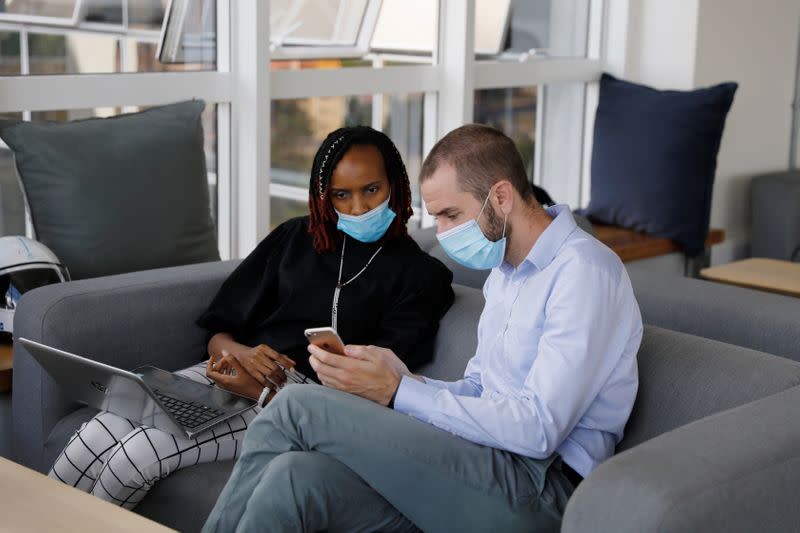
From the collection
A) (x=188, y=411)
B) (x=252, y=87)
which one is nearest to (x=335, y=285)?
(x=188, y=411)

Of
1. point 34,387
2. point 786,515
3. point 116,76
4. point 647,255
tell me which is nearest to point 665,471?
point 786,515

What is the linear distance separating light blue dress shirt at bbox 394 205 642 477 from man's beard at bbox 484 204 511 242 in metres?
0.07

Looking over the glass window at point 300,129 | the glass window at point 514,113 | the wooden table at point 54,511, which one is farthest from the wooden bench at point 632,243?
the wooden table at point 54,511

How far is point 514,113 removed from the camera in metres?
4.50

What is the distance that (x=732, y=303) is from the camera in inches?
100

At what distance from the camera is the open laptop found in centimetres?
212

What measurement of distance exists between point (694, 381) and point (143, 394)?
40.7 inches

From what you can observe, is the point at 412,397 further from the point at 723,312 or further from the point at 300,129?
the point at 300,129

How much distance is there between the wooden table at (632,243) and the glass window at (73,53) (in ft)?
6.40

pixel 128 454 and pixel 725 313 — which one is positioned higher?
pixel 725 313

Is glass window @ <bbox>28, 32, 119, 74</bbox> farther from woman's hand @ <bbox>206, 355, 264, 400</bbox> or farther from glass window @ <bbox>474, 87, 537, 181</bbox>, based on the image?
glass window @ <bbox>474, 87, 537, 181</bbox>

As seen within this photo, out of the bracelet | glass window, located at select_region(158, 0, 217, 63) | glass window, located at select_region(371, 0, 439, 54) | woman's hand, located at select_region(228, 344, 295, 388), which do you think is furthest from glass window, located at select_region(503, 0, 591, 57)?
the bracelet

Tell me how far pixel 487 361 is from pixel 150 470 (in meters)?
0.69

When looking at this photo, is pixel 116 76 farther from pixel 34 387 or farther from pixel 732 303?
pixel 732 303
